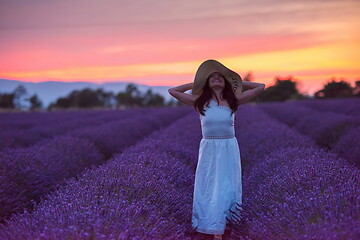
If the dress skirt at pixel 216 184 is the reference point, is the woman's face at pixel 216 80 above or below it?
above

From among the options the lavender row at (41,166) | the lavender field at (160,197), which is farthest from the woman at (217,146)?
the lavender row at (41,166)

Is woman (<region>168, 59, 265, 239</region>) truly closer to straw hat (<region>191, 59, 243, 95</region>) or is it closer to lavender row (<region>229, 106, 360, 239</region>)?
straw hat (<region>191, 59, 243, 95</region>)

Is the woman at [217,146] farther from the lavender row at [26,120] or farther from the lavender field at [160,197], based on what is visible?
the lavender row at [26,120]

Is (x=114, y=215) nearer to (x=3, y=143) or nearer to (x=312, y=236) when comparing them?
(x=312, y=236)

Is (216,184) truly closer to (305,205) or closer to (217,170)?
(217,170)

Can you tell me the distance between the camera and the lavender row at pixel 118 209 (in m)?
2.05

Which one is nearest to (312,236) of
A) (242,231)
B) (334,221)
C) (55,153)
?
(334,221)

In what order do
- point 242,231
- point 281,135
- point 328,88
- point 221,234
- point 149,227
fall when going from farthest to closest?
point 328,88 → point 281,135 → point 221,234 → point 242,231 → point 149,227

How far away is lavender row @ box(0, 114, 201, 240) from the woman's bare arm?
0.64 meters

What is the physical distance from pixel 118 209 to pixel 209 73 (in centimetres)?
132

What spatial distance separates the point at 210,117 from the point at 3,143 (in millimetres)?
5125

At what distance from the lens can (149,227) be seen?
7.30 feet

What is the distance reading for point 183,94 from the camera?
3.29m

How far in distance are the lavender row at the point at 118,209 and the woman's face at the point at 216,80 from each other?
2.73 ft
